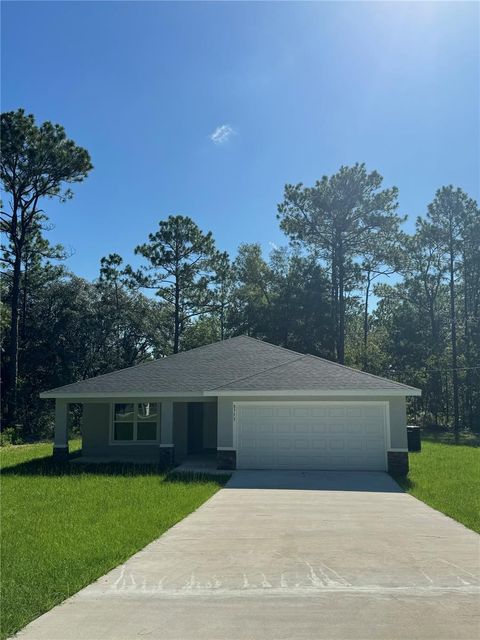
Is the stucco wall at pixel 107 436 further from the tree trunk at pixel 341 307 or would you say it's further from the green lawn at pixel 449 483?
the tree trunk at pixel 341 307

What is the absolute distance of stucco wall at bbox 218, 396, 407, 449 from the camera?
13.8 metres

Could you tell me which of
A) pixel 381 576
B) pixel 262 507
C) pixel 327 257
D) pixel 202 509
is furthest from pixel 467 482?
pixel 327 257

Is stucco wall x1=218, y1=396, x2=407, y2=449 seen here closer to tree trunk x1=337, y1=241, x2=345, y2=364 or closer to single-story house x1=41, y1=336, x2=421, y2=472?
single-story house x1=41, y1=336, x2=421, y2=472

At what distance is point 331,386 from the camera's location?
1413 cm

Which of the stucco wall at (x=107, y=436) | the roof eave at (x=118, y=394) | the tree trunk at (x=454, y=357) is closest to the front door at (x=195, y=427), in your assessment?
the stucco wall at (x=107, y=436)

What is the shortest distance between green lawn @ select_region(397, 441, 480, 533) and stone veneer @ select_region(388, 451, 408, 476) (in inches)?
9.5

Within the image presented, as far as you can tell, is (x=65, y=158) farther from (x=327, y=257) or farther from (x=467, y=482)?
(x=467, y=482)

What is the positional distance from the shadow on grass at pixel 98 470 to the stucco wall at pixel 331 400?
147 cm

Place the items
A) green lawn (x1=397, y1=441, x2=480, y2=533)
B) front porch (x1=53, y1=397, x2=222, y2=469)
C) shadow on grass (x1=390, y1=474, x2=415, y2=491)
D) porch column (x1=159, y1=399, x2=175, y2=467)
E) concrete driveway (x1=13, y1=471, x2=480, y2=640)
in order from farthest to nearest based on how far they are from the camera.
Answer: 1. front porch (x1=53, y1=397, x2=222, y2=469)
2. porch column (x1=159, y1=399, x2=175, y2=467)
3. shadow on grass (x1=390, y1=474, x2=415, y2=491)
4. green lawn (x1=397, y1=441, x2=480, y2=533)
5. concrete driveway (x1=13, y1=471, x2=480, y2=640)

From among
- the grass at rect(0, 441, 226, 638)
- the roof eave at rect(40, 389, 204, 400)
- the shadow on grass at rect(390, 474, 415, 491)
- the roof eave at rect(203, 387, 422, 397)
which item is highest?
the roof eave at rect(203, 387, 422, 397)

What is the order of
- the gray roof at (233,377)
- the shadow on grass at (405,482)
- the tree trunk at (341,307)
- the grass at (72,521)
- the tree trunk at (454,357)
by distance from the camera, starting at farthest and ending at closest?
the tree trunk at (341,307), the tree trunk at (454,357), the gray roof at (233,377), the shadow on grass at (405,482), the grass at (72,521)

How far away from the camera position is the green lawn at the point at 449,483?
9.31 metres

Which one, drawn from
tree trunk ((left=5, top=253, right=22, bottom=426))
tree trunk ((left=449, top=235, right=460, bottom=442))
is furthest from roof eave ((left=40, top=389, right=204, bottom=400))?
tree trunk ((left=449, top=235, right=460, bottom=442))

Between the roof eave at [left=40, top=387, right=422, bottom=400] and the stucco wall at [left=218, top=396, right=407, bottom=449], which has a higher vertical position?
the roof eave at [left=40, top=387, right=422, bottom=400]
